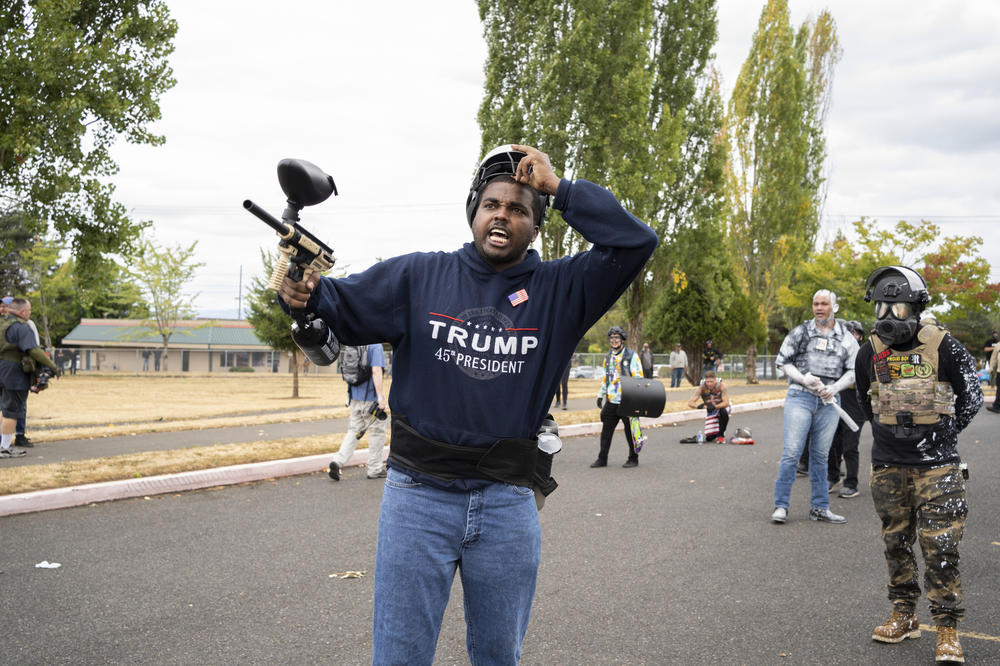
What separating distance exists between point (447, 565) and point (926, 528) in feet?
10.7

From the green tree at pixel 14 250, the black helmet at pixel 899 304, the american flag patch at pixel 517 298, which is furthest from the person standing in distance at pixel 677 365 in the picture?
the green tree at pixel 14 250

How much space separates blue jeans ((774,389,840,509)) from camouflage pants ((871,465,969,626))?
2487 mm

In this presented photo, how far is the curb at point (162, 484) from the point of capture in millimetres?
7199

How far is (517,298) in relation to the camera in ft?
7.98

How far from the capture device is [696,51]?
1048 inches

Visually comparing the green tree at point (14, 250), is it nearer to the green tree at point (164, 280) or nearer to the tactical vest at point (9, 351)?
the green tree at point (164, 280)

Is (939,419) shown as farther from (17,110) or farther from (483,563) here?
(17,110)

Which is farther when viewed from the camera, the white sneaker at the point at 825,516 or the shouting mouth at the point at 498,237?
the white sneaker at the point at 825,516

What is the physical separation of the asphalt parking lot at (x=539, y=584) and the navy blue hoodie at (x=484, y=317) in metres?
2.18

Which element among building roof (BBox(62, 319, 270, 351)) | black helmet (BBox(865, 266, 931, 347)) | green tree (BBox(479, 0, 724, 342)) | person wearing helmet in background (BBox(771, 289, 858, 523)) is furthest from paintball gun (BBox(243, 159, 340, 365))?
building roof (BBox(62, 319, 270, 351))

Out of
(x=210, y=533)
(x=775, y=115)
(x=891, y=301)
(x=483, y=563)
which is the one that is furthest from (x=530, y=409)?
(x=775, y=115)

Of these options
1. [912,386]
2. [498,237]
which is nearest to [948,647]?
[912,386]

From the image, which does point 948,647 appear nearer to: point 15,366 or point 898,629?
point 898,629

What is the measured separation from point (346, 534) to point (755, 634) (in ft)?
11.4
